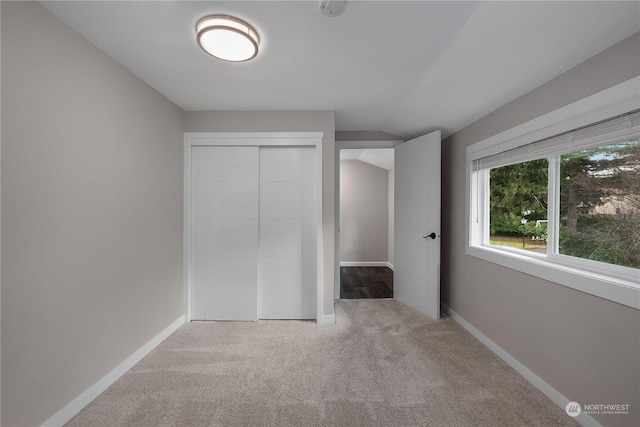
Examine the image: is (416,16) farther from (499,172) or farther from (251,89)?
(499,172)

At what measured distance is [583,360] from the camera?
4.85ft

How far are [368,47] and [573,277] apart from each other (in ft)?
6.27

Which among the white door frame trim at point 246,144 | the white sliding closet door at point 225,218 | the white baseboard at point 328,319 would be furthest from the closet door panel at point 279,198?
the white baseboard at point 328,319

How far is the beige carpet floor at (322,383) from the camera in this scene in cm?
150

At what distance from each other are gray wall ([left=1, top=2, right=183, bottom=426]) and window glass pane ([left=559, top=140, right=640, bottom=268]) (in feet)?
10.4

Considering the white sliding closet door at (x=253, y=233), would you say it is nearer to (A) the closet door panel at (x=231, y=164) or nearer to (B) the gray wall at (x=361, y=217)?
(A) the closet door panel at (x=231, y=164)

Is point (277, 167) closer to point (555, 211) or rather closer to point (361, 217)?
point (555, 211)

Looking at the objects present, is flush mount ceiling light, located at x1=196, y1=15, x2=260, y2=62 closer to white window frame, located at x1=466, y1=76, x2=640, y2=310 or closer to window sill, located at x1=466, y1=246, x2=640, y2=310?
white window frame, located at x1=466, y1=76, x2=640, y2=310

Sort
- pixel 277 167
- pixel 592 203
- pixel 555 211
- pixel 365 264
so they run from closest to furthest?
pixel 592 203
pixel 555 211
pixel 277 167
pixel 365 264

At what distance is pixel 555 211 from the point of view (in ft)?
5.94

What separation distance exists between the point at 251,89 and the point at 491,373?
300 cm

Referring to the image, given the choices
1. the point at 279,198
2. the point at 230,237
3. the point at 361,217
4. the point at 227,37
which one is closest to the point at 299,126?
the point at 279,198

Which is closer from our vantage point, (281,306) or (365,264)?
(281,306)

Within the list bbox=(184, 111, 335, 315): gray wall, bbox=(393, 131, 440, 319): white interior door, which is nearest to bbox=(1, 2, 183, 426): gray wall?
bbox=(184, 111, 335, 315): gray wall
